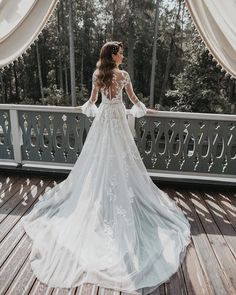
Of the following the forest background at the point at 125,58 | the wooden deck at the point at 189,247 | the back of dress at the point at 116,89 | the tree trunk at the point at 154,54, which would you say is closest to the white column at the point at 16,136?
the wooden deck at the point at 189,247

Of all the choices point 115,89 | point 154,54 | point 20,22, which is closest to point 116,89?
point 115,89

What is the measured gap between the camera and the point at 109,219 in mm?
2363

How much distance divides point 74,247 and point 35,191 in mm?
1280

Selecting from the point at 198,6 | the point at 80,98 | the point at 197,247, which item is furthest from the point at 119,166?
the point at 80,98

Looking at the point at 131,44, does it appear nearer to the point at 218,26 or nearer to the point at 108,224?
the point at 218,26

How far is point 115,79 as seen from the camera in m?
2.46

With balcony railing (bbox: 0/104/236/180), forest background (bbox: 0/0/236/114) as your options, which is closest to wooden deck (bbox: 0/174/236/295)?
balcony railing (bbox: 0/104/236/180)

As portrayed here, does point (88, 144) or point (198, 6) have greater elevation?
point (198, 6)

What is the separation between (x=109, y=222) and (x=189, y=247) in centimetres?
69

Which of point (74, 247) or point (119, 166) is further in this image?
point (119, 166)

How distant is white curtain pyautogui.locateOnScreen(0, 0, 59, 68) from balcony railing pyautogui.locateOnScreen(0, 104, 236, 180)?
0.69m

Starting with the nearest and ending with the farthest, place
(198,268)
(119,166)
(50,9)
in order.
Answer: (198,268) < (119,166) < (50,9)

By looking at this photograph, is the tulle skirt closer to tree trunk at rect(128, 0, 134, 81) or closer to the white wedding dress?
the white wedding dress

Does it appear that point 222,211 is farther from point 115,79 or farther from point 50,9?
point 50,9
